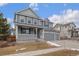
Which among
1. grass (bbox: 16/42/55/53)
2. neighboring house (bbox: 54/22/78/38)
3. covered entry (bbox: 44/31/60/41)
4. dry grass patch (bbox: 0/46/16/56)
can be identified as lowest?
dry grass patch (bbox: 0/46/16/56)

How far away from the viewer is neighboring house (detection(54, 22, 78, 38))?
4.86 meters

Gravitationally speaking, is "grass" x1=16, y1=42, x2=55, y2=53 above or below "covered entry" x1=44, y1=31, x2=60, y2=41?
below

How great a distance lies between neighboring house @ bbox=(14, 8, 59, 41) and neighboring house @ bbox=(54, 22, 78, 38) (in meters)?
0.11

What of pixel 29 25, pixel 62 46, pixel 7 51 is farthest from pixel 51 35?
pixel 7 51

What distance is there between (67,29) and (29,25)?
49 centimetres

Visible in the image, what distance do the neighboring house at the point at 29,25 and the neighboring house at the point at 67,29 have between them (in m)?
0.11

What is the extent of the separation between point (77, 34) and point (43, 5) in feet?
1.86

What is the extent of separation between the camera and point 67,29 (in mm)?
4891

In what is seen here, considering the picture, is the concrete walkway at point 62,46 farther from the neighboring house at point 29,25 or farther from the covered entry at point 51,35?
the neighboring house at point 29,25

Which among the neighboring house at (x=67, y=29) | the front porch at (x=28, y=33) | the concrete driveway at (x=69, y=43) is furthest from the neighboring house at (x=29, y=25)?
the concrete driveway at (x=69, y=43)

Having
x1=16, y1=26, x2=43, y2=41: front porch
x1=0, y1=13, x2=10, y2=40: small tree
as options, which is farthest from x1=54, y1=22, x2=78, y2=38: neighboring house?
x1=0, y1=13, x2=10, y2=40: small tree

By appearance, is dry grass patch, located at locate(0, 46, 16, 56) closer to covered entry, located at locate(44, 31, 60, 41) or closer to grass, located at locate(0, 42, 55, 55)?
grass, located at locate(0, 42, 55, 55)

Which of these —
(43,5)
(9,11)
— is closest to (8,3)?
(9,11)

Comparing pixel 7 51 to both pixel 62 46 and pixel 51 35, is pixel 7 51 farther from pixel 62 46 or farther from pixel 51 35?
pixel 62 46
